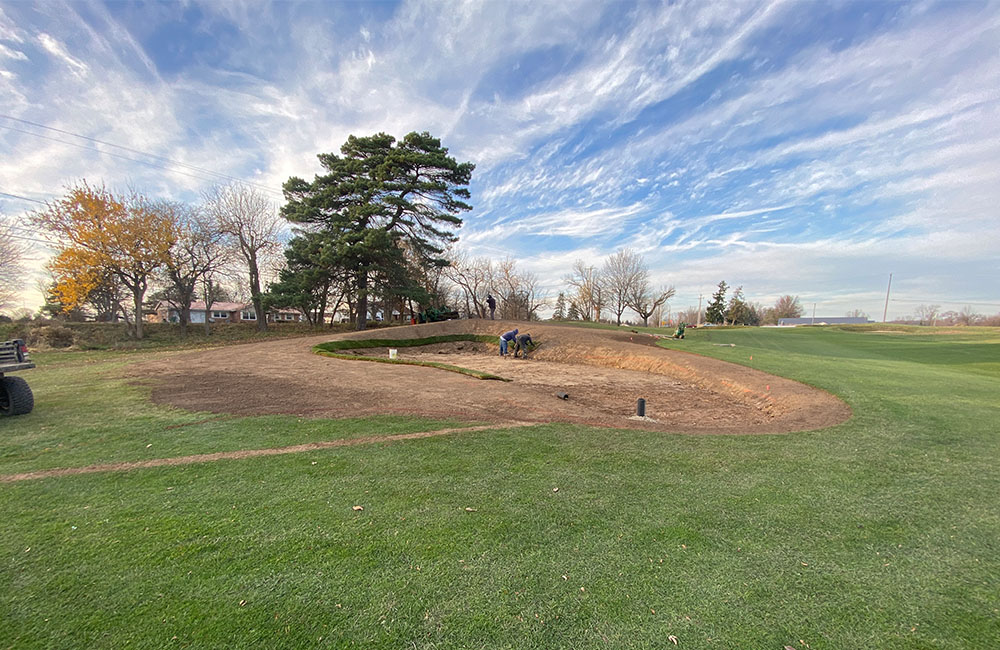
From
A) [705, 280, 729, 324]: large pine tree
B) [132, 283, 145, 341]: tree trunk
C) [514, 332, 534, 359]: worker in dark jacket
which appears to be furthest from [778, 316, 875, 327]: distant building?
[132, 283, 145, 341]: tree trunk

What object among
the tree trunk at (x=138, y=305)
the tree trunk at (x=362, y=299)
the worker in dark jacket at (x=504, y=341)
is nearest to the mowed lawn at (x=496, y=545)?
the worker in dark jacket at (x=504, y=341)

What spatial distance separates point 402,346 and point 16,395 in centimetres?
1548

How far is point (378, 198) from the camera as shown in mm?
25984

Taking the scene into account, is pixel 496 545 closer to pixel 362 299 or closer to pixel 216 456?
pixel 216 456

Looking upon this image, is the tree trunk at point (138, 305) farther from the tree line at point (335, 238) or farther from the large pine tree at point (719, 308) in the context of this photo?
the large pine tree at point (719, 308)

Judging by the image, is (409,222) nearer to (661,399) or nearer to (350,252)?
(350,252)

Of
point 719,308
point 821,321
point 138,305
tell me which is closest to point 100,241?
point 138,305

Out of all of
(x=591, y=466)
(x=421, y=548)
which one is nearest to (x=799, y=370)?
(x=591, y=466)

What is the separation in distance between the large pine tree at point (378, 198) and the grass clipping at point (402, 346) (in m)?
6.54

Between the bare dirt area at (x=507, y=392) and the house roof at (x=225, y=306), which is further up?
the house roof at (x=225, y=306)

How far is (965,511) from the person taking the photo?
317 cm

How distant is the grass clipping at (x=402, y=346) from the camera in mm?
12231

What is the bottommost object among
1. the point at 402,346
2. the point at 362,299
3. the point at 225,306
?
the point at 402,346

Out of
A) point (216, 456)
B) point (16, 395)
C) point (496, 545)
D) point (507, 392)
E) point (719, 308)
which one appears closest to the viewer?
point (496, 545)
